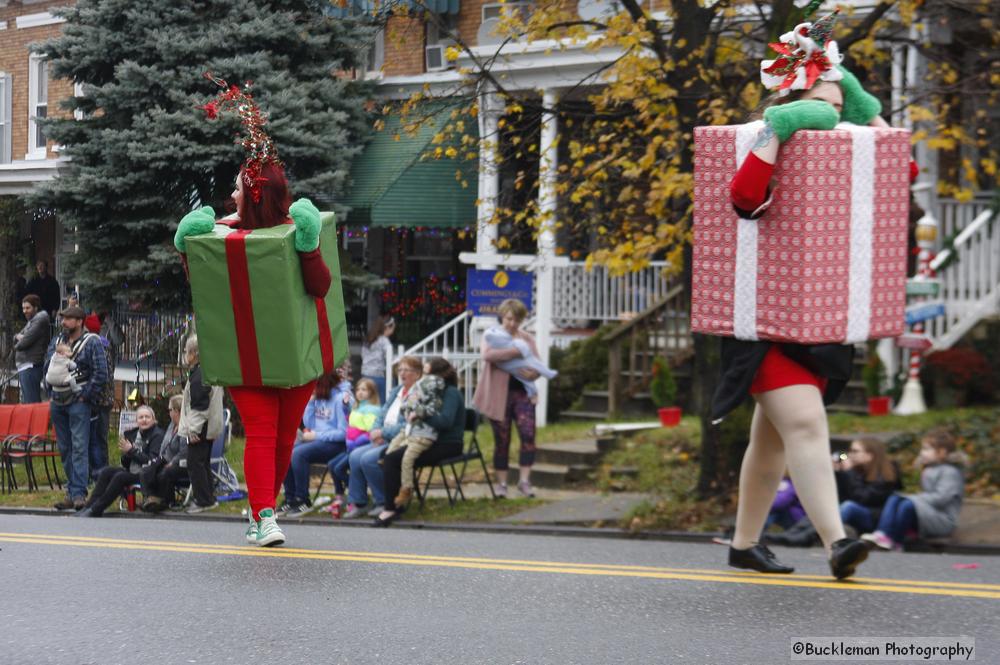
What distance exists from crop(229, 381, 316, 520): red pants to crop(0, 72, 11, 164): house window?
23.8 metres

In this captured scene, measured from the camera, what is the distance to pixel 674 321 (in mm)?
17688

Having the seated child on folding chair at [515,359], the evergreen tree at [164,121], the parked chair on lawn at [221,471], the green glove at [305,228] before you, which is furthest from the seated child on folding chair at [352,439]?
the evergreen tree at [164,121]

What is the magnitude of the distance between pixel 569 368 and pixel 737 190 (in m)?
12.0

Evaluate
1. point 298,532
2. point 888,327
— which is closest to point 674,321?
point 298,532

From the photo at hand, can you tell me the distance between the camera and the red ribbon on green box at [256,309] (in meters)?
6.81

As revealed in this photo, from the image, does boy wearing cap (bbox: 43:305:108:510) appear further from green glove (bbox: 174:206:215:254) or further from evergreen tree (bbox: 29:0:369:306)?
green glove (bbox: 174:206:215:254)

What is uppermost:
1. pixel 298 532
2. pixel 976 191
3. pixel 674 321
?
pixel 976 191

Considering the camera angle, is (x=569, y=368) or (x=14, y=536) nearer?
(x=14, y=536)

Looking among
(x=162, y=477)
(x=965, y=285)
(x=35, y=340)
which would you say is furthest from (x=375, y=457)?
(x=35, y=340)

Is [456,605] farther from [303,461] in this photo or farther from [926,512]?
[303,461]

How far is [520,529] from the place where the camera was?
35.5ft

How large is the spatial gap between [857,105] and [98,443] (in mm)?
10463

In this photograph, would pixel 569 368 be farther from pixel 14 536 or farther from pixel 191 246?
pixel 191 246

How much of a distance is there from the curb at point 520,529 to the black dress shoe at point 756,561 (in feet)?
7.80
